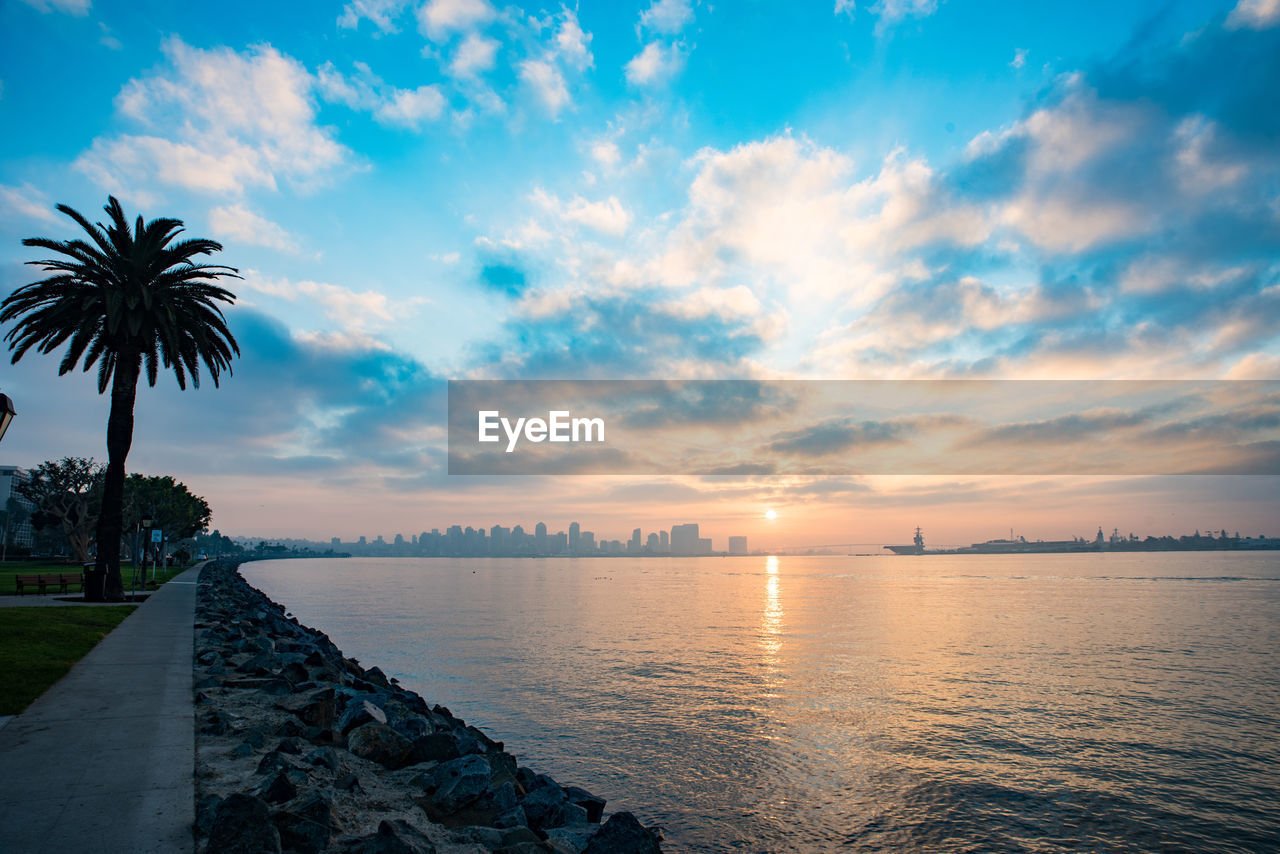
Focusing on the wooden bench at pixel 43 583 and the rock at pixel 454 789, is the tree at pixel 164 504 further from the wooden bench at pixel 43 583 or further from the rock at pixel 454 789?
the rock at pixel 454 789

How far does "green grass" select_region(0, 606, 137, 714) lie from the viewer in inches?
497

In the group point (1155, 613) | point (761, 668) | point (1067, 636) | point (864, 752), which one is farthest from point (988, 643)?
point (1155, 613)

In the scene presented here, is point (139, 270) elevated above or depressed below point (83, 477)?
above

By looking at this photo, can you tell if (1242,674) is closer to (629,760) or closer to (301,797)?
(629,760)

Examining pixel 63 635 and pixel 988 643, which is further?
pixel 988 643

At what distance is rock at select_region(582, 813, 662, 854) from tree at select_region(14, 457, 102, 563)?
3391 inches

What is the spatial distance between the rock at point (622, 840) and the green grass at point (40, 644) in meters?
10.4

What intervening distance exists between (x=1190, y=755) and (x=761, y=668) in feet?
51.6

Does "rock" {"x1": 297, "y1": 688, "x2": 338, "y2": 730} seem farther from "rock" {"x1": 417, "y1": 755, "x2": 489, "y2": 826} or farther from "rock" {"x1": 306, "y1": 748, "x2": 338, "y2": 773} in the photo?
"rock" {"x1": 417, "y1": 755, "x2": 489, "y2": 826}

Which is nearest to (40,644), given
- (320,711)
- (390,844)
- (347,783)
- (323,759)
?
(320,711)

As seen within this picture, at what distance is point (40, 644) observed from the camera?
17156 millimetres

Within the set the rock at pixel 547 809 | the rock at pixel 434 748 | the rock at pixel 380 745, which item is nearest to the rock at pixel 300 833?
the rock at pixel 547 809

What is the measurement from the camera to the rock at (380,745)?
11.7 meters

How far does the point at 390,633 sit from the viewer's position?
4234 centimetres
